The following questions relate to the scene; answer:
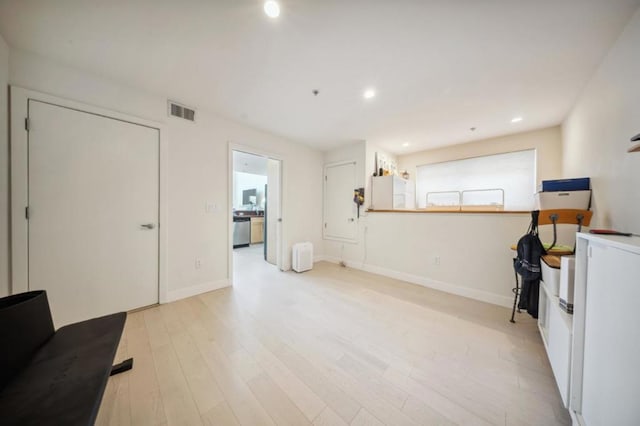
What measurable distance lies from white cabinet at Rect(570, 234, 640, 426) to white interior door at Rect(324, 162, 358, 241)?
120 inches

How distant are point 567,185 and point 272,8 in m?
3.11

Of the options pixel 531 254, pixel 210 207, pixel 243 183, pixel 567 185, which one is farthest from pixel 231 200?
pixel 243 183

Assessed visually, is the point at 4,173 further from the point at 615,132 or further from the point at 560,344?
the point at 615,132

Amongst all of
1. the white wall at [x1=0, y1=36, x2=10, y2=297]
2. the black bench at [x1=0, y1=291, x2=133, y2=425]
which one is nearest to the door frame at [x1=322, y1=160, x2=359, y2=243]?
the black bench at [x1=0, y1=291, x2=133, y2=425]

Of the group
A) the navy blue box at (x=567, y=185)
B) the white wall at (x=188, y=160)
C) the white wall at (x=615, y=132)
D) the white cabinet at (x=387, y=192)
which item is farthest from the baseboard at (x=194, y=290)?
the navy blue box at (x=567, y=185)

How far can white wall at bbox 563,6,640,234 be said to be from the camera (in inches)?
51.7

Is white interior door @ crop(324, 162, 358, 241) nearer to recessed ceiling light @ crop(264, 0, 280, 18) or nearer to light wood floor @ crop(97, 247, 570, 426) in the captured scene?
light wood floor @ crop(97, 247, 570, 426)

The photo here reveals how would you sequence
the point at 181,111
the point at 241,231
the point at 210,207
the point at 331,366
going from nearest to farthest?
1. the point at 331,366
2. the point at 181,111
3. the point at 210,207
4. the point at 241,231

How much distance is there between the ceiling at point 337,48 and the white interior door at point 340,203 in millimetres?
1595

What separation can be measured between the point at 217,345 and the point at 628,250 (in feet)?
7.85

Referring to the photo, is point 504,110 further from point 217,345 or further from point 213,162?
point 217,345

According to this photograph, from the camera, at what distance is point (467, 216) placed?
2.69 metres

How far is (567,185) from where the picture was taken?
200 cm

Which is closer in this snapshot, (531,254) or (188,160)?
(531,254)
